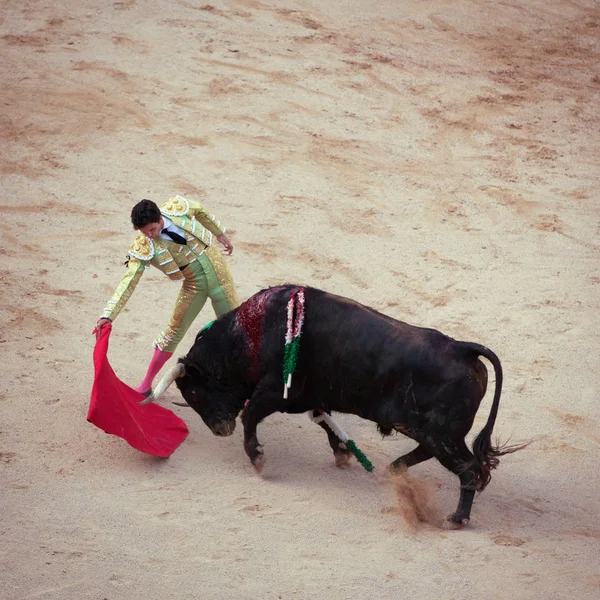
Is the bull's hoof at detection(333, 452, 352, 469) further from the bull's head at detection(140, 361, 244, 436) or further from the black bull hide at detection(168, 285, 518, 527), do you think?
the bull's head at detection(140, 361, 244, 436)

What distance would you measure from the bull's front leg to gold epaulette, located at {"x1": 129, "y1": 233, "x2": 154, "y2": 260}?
104 centimetres

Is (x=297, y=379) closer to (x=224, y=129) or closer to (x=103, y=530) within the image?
(x=103, y=530)

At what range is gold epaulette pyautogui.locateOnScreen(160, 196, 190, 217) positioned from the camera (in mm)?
6062

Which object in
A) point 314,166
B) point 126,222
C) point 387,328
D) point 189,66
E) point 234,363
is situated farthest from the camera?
point 189,66

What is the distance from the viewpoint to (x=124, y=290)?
5.79 meters

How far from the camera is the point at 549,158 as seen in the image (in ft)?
33.1

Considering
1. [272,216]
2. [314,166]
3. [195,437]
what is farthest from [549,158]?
[195,437]

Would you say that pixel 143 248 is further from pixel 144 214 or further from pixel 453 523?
pixel 453 523

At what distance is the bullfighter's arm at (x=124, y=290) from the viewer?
5742 mm

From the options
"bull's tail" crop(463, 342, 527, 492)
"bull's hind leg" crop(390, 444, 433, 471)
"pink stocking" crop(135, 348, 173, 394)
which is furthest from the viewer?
"pink stocking" crop(135, 348, 173, 394)

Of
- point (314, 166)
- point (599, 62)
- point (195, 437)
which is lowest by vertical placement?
point (195, 437)

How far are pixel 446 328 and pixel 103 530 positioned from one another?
3342 mm

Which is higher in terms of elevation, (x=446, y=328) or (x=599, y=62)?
(x=599, y=62)

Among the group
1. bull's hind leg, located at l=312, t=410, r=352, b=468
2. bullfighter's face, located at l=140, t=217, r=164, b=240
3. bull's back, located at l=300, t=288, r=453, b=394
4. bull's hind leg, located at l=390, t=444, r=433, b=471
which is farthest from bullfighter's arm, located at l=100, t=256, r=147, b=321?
bull's hind leg, located at l=390, t=444, r=433, b=471
